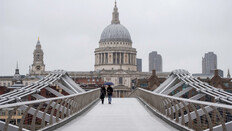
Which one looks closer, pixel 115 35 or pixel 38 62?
pixel 38 62

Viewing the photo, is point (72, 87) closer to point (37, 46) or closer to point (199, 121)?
point (199, 121)

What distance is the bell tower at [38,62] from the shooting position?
191 metres

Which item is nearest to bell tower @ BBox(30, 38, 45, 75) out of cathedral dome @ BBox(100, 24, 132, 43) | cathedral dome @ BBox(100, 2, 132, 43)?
cathedral dome @ BBox(100, 2, 132, 43)

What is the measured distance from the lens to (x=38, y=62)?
193 meters

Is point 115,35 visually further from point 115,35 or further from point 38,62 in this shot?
point 38,62

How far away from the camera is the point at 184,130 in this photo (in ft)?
41.8

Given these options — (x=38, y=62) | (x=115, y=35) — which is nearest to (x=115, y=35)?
(x=115, y=35)

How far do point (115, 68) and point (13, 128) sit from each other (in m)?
184

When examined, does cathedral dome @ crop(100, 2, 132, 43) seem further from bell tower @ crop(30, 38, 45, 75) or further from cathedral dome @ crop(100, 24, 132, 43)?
bell tower @ crop(30, 38, 45, 75)

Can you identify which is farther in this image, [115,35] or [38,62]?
[115,35]

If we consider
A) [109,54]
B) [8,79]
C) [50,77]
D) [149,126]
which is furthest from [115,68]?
[149,126]

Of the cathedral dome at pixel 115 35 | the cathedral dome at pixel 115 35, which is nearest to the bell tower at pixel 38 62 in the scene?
the cathedral dome at pixel 115 35

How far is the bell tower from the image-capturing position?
190975mm

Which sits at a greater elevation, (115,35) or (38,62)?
(115,35)
